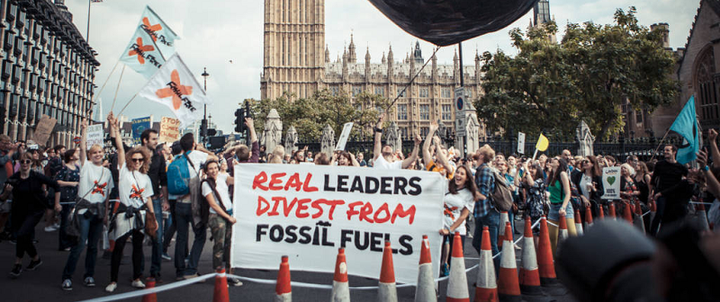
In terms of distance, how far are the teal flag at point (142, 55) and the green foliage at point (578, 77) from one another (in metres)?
20.6

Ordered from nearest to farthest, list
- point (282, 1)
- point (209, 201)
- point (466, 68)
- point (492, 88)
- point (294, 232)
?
point (294, 232)
point (209, 201)
point (492, 88)
point (282, 1)
point (466, 68)

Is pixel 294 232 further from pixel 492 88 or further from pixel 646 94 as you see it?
pixel 646 94

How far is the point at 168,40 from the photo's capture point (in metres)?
7.75

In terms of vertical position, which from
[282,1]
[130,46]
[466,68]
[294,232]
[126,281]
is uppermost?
[282,1]

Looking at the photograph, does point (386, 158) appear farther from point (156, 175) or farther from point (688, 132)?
point (688, 132)

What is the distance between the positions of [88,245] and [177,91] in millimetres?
2597

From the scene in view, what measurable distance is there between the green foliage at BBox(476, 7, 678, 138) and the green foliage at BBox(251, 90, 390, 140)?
1985 cm

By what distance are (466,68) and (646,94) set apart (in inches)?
2549

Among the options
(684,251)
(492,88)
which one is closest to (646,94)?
(492,88)

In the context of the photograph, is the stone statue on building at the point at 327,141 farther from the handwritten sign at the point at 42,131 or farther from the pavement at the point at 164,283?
the pavement at the point at 164,283

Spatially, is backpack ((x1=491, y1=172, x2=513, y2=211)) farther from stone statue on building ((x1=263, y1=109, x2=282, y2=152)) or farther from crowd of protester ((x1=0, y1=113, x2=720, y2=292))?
stone statue on building ((x1=263, y1=109, x2=282, y2=152))

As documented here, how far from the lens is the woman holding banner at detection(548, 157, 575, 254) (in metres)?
6.76

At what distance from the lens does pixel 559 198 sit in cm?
695

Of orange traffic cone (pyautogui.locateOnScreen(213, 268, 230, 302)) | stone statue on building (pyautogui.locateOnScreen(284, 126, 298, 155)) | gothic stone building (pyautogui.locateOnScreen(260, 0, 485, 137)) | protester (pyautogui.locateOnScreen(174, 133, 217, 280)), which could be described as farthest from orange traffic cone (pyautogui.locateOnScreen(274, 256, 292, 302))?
gothic stone building (pyautogui.locateOnScreen(260, 0, 485, 137))
